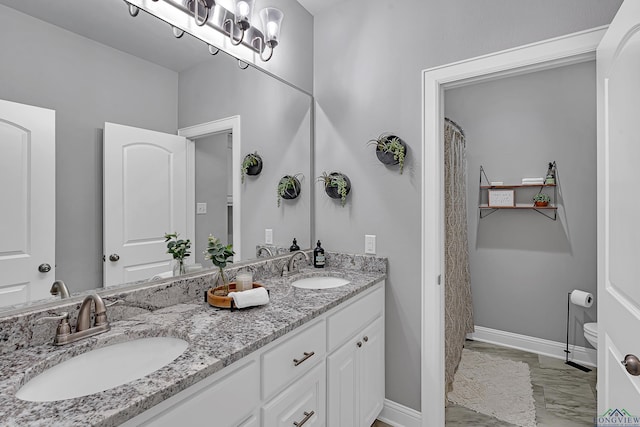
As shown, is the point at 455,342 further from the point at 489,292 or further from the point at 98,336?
the point at 98,336

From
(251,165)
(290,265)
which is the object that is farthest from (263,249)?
(251,165)

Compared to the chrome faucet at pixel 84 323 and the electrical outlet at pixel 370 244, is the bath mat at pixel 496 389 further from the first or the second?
the chrome faucet at pixel 84 323

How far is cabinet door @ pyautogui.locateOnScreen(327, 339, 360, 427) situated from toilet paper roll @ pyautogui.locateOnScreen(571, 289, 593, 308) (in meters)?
2.02

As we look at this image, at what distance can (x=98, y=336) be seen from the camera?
106cm

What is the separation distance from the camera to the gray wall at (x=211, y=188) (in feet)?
5.34

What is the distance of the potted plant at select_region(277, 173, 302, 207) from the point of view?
2.17m

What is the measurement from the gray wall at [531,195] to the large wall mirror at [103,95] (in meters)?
2.32

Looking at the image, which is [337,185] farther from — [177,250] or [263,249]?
[177,250]

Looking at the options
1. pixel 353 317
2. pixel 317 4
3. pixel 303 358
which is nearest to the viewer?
pixel 303 358

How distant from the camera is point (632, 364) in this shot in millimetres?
944

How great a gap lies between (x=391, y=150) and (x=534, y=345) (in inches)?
94.1

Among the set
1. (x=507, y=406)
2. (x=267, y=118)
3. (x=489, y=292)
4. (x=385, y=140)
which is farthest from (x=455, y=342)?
(x=267, y=118)

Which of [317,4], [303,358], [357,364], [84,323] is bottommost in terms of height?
[357,364]

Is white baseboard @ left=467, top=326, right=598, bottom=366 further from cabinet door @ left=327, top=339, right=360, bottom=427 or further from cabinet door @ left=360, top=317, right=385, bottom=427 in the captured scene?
cabinet door @ left=327, top=339, right=360, bottom=427
